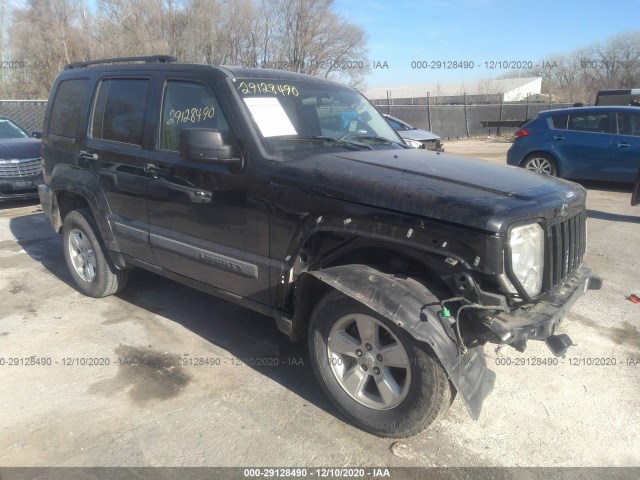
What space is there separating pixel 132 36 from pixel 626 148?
78.3 feet

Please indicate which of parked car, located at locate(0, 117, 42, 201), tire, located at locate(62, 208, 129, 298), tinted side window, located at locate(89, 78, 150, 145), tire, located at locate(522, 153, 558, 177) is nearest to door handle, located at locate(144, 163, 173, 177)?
tinted side window, located at locate(89, 78, 150, 145)

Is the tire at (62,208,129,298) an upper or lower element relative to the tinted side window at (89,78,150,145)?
lower

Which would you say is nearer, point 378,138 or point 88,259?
point 378,138

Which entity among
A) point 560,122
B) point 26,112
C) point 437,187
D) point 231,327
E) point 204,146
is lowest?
point 231,327

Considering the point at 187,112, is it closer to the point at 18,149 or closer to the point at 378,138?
the point at 378,138

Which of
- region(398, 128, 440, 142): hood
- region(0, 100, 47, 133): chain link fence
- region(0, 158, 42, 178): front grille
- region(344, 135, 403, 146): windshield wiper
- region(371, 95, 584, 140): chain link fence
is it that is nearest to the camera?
region(344, 135, 403, 146): windshield wiper

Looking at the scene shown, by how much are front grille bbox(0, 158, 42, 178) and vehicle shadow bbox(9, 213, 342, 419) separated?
3.53m

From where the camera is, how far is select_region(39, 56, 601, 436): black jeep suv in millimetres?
2625

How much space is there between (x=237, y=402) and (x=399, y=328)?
126 centimetres

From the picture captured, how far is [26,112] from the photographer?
1506cm

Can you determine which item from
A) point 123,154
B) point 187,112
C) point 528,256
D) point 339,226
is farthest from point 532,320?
point 123,154

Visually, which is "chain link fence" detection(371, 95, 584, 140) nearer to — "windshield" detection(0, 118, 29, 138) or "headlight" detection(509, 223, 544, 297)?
"windshield" detection(0, 118, 29, 138)

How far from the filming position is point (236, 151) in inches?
133

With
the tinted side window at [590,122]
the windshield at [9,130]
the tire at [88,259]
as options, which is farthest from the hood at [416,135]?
the tire at [88,259]
